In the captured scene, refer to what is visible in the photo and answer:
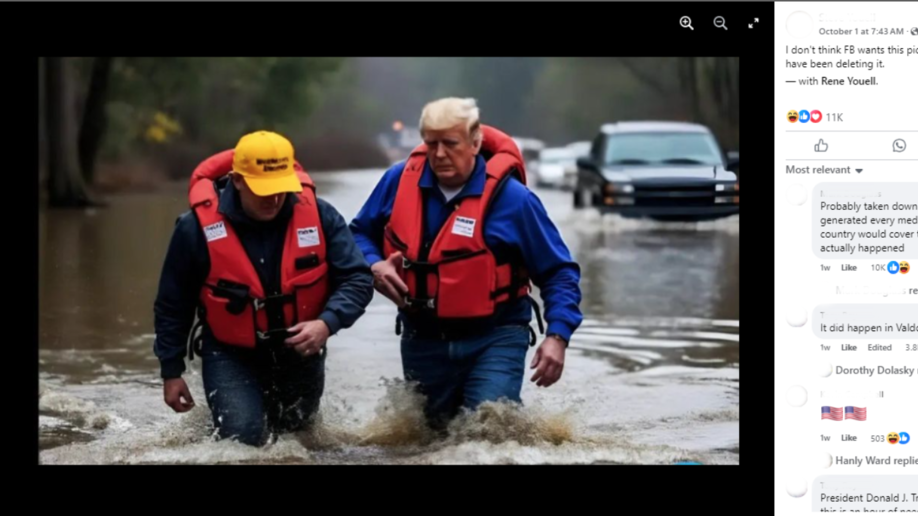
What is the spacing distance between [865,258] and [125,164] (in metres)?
20.9

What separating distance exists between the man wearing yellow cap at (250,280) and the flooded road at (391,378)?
0.23 metres

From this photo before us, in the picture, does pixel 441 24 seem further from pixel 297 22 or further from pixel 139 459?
pixel 139 459

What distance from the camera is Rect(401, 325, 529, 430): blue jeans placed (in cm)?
559

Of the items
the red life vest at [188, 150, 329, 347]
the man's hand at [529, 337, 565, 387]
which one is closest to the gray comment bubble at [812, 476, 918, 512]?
the man's hand at [529, 337, 565, 387]

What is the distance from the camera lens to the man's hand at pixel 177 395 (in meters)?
5.48

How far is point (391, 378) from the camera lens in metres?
7.46

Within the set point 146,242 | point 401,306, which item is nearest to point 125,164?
point 146,242

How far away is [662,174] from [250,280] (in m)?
2.76

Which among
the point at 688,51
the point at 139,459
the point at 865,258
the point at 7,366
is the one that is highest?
the point at 688,51

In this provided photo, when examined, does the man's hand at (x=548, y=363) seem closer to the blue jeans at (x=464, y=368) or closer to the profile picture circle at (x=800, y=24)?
the blue jeans at (x=464, y=368)

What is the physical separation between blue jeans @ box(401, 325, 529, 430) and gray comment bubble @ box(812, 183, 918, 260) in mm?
1662

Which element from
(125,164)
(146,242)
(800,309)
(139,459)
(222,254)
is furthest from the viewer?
(125,164)

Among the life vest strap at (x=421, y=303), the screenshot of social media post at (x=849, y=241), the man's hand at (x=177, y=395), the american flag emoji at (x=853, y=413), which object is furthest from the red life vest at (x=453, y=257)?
the american flag emoji at (x=853, y=413)

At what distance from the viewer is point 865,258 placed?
Result: 4199 millimetres
